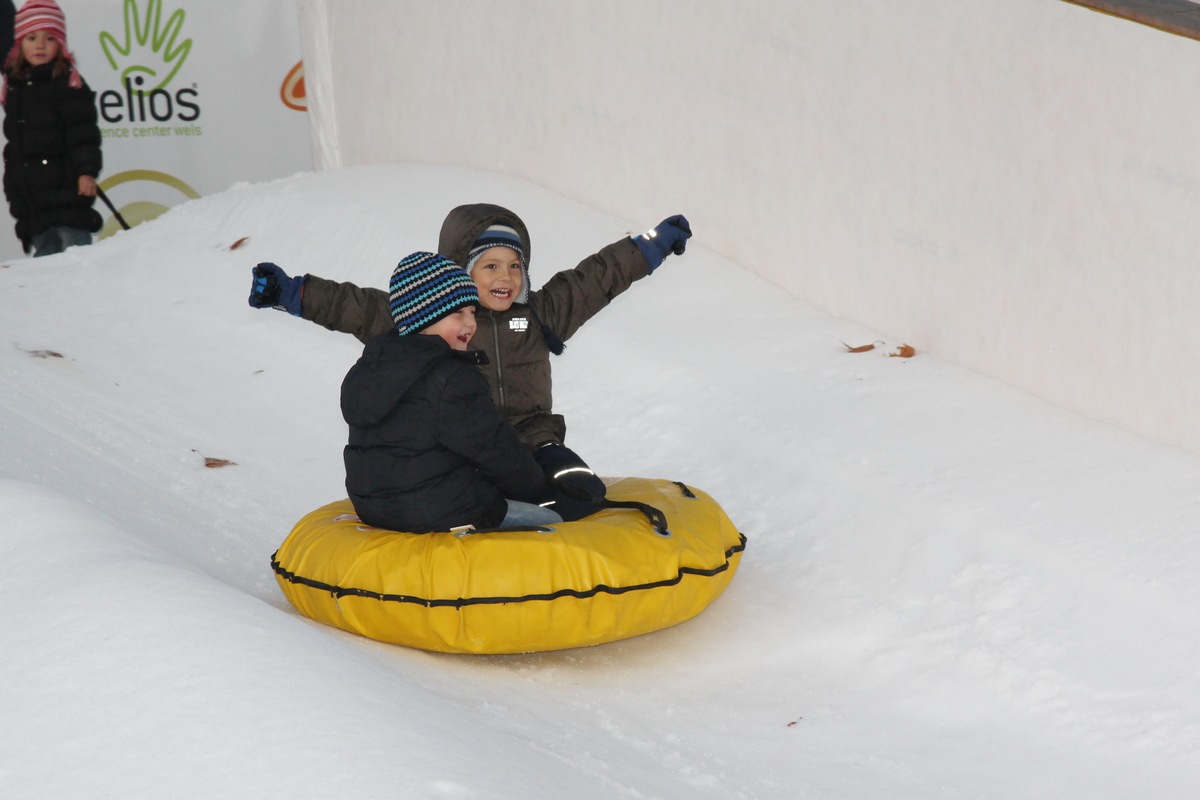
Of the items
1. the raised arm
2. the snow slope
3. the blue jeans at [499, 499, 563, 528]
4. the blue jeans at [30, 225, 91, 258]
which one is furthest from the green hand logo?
the blue jeans at [499, 499, 563, 528]

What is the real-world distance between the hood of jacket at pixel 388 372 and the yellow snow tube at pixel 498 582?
0.33 meters

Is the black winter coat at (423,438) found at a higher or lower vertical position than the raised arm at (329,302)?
lower

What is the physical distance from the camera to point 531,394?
155 inches

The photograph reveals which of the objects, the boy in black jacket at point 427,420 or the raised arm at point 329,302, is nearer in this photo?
the boy in black jacket at point 427,420

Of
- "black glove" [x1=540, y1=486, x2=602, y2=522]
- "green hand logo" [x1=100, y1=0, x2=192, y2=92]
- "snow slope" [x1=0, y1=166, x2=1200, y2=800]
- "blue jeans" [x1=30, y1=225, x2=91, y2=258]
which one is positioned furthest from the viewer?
"green hand logo" [x1=100, y1=0, x2=192, y2=92]

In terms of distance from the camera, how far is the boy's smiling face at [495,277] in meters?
3.80

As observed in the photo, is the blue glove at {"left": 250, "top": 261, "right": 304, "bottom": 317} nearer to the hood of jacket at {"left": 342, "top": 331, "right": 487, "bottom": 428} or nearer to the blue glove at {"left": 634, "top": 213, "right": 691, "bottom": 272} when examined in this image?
the hood of jacket at {"left": 342, "top": 331, "right": 487, "bottom": 428}

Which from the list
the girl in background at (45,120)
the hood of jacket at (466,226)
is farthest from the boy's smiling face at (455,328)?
the girl in background at (45,120)

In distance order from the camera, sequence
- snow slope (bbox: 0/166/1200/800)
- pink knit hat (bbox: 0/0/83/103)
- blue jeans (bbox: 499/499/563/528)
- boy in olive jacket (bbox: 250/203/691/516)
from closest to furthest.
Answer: snow slope (bbox: 0/166/1200/800), blue jeans (bbox: 499/499/563/528), boy in olive jacket (bbox: 250/203/691/516), pink knit hat (bbox: 0/0/83/103)

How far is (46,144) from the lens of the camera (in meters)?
6.77

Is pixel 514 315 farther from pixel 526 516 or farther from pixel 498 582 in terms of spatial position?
pixel 498 582

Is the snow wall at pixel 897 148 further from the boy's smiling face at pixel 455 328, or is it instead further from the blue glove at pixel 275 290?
the blue glove at pixel 275 290

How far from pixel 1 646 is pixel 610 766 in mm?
1211

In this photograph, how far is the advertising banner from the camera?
789 centimetres
